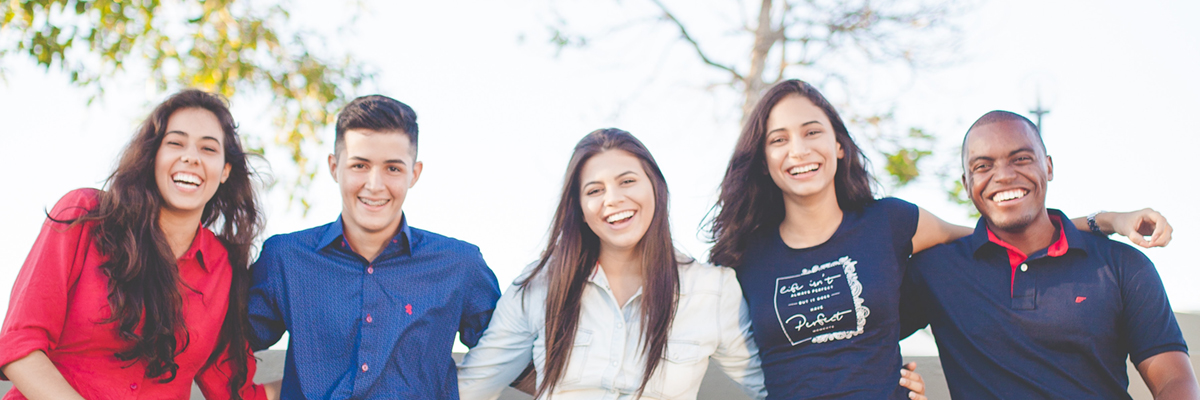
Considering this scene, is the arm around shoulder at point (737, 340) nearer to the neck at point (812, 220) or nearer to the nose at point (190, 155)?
the neck at point (812, 220)

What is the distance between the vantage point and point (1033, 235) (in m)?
2.60

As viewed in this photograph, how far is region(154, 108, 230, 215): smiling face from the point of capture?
2.48 meters

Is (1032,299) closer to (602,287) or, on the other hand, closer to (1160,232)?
(1160,232)

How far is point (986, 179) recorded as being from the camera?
8.59 ft

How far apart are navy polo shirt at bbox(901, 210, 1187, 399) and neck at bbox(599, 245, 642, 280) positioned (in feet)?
3.32

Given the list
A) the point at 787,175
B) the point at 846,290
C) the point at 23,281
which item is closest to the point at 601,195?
the point at 787,175

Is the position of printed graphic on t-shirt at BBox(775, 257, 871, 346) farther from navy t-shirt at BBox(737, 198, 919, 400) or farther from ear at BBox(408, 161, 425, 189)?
ear at BBox(408, 161, 425, 189)

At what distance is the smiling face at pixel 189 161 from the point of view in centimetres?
248

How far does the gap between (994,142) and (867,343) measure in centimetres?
79

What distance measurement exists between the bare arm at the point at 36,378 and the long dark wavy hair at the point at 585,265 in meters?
1.36

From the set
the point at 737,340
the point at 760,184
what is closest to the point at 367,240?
the point at 737,340

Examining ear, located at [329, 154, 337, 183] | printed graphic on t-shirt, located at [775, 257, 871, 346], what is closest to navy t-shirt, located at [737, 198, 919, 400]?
printed graphic on t-shirt, located at [775, 257, 871, 346]

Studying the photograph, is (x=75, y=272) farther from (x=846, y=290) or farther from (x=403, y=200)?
(x=846, y=290)

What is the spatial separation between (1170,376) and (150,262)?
10.1 ft
